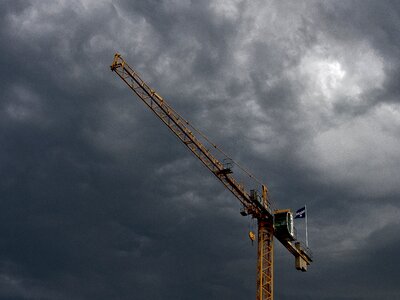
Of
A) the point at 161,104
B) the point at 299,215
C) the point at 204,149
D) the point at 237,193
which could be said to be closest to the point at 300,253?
the point at 299,215

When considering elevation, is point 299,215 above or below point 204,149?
below

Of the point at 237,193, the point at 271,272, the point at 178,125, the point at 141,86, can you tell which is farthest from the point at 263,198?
the point at 141,86

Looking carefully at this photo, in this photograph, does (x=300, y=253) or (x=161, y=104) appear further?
(x=300, y=253)

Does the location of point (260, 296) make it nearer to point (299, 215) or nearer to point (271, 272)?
point (271, 272)

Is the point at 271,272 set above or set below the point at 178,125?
below

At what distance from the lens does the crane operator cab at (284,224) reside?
415 feet

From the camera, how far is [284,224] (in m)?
127

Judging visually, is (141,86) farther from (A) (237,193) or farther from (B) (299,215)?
(B) (299,215)

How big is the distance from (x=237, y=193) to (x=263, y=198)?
7.28m

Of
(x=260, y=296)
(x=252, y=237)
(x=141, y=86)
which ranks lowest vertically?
(x=260, y=296)

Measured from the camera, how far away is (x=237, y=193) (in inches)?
5000

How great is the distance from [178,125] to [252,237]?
29.5 m

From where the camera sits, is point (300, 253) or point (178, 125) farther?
point (300, 253)

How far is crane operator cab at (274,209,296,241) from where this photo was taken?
4983 inches
